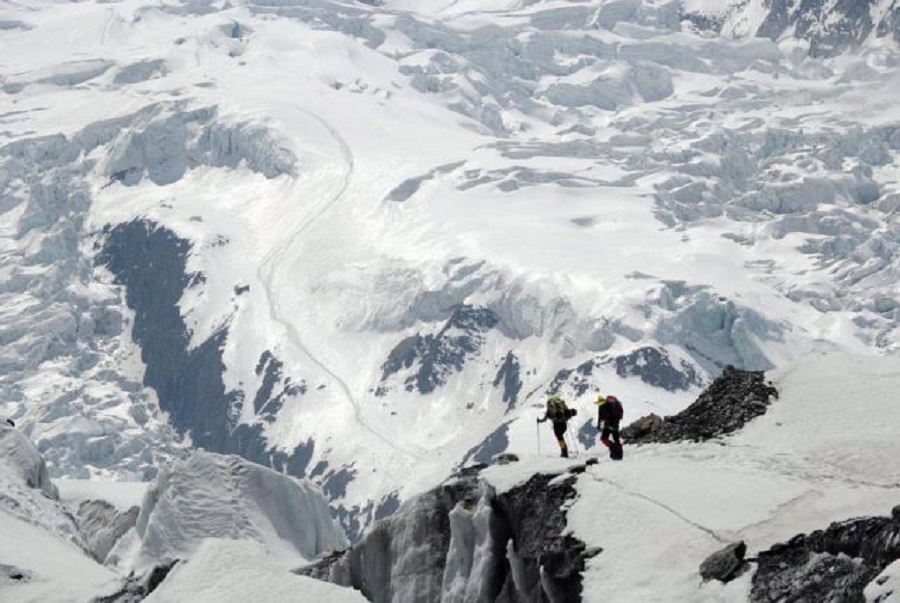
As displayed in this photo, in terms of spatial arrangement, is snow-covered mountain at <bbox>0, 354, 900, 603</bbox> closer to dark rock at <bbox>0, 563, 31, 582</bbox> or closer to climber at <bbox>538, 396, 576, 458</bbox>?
dark rock at <bbox>0, 563, 31, 582</bbox>

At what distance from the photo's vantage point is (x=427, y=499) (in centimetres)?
4584

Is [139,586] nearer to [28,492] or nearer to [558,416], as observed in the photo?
[558,416]

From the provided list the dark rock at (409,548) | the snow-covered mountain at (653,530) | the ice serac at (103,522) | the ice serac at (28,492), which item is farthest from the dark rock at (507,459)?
the ice serac at (103,522)

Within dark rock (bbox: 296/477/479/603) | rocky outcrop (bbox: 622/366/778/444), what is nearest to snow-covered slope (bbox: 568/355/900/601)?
rocky outcrop (bbox: 622/366/778/444)

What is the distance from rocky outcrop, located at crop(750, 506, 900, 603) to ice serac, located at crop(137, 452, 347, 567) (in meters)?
38.2

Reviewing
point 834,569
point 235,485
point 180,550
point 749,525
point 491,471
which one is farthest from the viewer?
point 235,485

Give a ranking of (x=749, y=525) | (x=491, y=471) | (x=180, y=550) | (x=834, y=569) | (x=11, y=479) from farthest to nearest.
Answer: (x=180, y=550)
(x=11, y=479)
(x=491, y=471)
(x=749, y=525)
(x=834, y=569)

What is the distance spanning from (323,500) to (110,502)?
34.0 feet

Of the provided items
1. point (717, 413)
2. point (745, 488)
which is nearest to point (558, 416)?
point (717, 413)

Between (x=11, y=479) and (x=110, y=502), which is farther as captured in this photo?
(x=110, y=502)

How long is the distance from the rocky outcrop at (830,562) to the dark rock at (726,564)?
0.44 metres

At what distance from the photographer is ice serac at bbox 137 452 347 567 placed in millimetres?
70000

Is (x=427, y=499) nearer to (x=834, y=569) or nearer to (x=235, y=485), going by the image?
(x=834, y=569)

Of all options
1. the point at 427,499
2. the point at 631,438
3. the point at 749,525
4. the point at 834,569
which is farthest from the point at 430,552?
the point at 834,569
